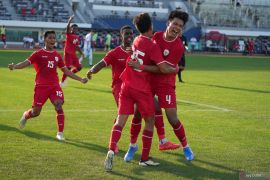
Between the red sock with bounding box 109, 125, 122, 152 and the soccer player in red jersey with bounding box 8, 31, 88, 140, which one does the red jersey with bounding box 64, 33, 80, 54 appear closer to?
the soccer player in red jersey with bounding box 8, 31, 88, 140

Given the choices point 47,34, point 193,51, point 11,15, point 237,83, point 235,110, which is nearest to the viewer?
point 47,34

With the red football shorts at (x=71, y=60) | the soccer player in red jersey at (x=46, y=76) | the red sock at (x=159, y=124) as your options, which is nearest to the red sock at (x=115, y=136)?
the red sock at (x=159, y=124)

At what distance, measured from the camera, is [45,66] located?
9781 millimetres

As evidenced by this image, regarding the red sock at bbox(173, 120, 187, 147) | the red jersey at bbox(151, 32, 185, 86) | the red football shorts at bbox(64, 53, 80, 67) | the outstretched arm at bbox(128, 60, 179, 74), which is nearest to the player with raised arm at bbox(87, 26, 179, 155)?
the red sock at bbox(173, 120, 187, 147)

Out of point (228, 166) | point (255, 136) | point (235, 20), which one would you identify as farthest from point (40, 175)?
point (235, 20)

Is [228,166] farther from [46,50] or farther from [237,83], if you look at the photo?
[237,83]

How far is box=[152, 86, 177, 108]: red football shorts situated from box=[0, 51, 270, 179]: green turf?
862mm

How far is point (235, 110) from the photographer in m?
13.7

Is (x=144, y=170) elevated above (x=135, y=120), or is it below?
below

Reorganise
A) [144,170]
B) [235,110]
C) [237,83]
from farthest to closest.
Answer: [237,83] → [235,110] → [144,170]

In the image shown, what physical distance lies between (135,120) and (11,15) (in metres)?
49.0

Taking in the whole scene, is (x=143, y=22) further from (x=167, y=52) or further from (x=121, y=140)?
(x=121, y=140)

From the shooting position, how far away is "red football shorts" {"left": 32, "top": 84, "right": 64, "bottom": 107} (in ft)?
31.7

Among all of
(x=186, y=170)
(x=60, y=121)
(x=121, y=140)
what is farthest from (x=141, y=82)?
(x=60, y=121)
